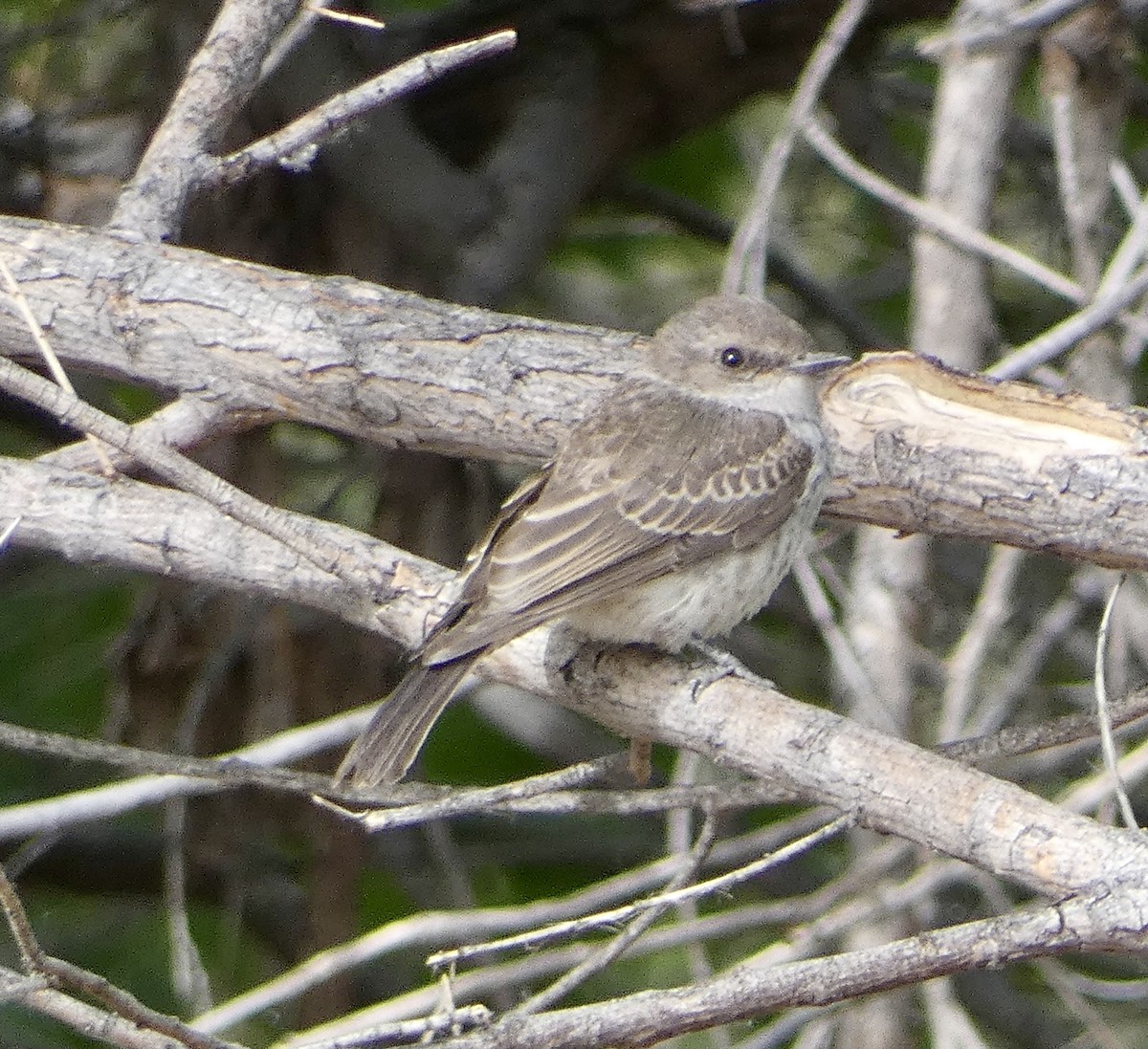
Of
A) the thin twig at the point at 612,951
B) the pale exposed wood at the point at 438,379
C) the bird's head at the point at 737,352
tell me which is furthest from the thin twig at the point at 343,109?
the thin twig at the point at 612,951

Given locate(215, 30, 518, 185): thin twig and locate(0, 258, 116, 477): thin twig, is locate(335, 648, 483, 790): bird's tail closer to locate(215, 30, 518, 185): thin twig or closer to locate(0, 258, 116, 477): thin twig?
locate(0, 258, 116, 477): thin twig

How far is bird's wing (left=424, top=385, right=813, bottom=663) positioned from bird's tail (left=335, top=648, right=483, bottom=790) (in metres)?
0.18

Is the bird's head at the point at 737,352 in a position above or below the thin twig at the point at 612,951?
above

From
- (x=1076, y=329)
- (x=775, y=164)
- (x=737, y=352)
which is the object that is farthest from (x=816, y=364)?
(x=1076, y=329)

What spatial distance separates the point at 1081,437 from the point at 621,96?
125 inches

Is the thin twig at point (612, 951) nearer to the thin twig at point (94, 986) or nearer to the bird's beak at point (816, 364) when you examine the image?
the thin twig at point (94, 986)

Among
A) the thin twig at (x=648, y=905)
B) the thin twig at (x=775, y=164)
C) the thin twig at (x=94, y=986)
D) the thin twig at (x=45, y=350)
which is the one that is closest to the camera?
the thin twig at (x=94, y=986)

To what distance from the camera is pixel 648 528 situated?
14.1ft

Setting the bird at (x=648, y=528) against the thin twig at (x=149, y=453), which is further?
the bird at (x=648, y=528)

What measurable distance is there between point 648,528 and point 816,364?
674mm

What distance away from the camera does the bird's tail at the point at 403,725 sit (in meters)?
3.79

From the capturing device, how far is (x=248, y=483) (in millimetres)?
5523

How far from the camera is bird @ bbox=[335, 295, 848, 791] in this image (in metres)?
3.98

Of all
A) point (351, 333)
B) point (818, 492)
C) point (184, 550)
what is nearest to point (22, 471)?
Answer: point (184, 550)
